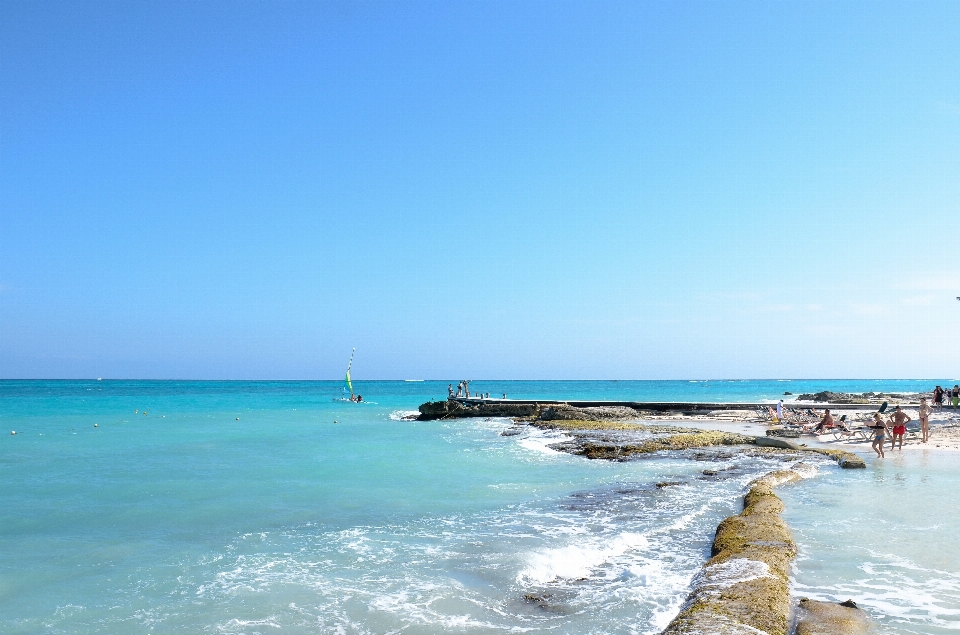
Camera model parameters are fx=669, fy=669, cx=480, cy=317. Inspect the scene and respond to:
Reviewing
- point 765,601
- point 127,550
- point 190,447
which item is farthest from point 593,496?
point 190,447

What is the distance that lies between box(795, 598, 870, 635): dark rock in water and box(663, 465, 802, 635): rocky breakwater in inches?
6.4

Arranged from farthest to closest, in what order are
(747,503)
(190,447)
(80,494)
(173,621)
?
1. (190,447)
2. (80,494)
3. (747,503)
4. (173,621)

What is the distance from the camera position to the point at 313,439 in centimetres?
3206

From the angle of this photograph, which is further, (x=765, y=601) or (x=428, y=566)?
(x=428, y=566)

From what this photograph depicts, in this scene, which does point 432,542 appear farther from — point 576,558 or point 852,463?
point 852,463

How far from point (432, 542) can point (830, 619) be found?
633 centimetres

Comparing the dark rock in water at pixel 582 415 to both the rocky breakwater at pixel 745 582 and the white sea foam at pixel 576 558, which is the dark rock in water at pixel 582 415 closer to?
the rocky breakwater at pixel 745 582

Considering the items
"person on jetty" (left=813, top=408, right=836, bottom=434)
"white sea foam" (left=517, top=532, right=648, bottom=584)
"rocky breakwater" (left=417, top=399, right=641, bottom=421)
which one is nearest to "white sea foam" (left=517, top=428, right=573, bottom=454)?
"person on jetty" (left=813, top=408, right=836, bottom=434)

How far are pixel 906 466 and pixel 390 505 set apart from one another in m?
14.2

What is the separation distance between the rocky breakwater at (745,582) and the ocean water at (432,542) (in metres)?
0.33

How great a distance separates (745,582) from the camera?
7.89 metres

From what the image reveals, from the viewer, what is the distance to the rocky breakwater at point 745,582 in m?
6.63

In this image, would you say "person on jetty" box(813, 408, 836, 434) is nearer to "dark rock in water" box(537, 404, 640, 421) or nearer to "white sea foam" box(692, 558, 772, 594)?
"dark rock in water" box(537, 404, 640, 421)

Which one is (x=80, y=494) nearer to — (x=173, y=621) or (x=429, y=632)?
(x=173, y=621)
